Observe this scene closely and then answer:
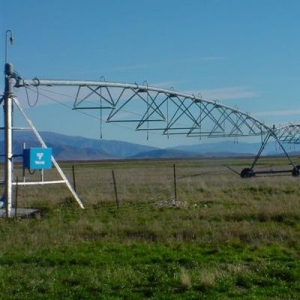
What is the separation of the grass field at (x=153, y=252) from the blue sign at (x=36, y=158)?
4.53 feet

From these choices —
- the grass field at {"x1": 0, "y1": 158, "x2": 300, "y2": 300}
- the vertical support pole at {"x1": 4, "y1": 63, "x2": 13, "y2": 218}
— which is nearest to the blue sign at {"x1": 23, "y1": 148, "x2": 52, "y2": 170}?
the vertical support pole at {"x1": 4, "y1": 63, "x2": 13, "y2": 218}

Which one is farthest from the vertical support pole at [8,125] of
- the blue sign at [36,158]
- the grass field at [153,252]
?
the grass field at [153,252]

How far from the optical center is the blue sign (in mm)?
21922

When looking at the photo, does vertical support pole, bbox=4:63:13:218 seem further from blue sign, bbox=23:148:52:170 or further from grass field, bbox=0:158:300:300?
grass field, bbox=0:158:300:300

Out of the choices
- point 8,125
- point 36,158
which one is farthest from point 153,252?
point 8,125

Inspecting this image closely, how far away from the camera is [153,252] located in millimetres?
13445

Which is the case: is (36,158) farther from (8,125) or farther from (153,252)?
(153,252)

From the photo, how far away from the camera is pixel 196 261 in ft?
40.8

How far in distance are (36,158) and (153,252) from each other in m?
9.44

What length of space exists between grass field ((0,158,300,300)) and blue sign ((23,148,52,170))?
1.38m

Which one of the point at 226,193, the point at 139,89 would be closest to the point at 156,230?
the point at 139,89

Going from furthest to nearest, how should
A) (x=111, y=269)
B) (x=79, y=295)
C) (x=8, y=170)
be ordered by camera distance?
(x=8, y=170) < (x=111, y=269) < (x=79, y=295)

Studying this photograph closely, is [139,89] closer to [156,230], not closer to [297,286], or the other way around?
[156,230]

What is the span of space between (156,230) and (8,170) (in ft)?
22.5
